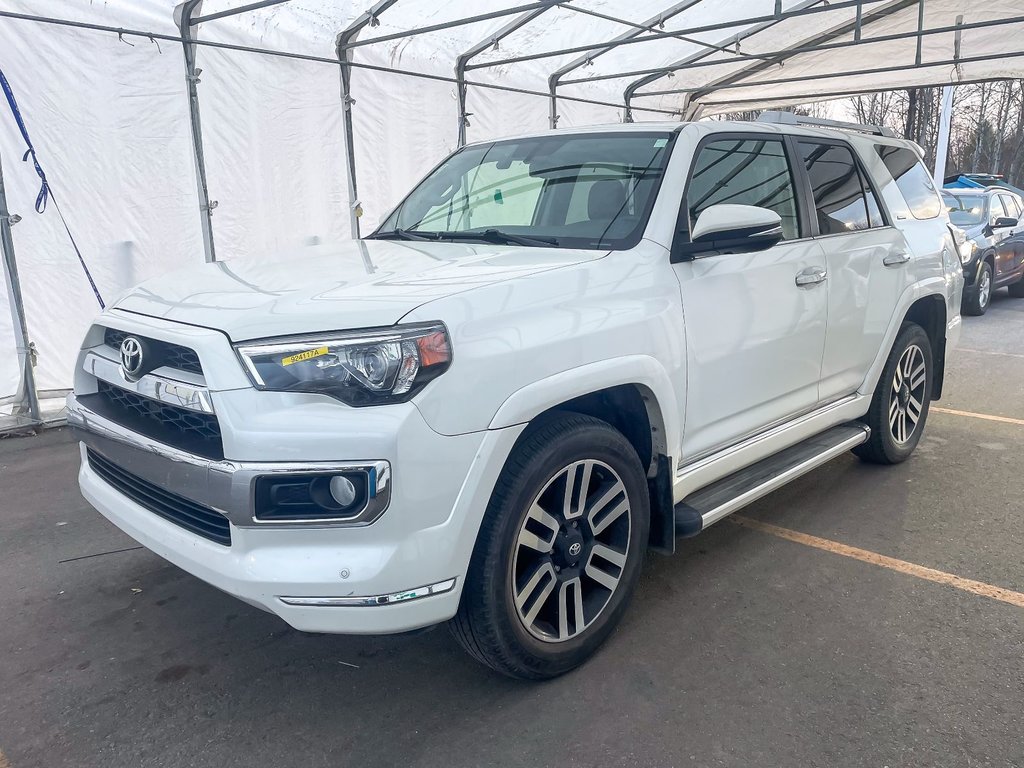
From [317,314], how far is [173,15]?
5886 millimetres

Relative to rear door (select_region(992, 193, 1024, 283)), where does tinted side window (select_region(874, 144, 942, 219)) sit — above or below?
above

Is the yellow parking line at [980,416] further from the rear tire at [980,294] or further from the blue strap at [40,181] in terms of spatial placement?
the blue strap at [40,181]

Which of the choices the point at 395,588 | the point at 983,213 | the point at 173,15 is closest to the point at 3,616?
the point at 395,588

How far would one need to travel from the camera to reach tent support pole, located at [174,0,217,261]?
6887 mm

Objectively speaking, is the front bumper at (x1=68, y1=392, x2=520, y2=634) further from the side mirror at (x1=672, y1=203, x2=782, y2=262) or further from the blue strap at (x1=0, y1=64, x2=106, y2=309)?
the blue strap at (x1=0, y1=64, x2=106, y2=309)

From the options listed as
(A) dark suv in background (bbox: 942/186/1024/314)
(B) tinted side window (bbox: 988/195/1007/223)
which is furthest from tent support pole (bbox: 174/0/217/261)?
(B) tinted side window (bbox: 988/195/1007/223)

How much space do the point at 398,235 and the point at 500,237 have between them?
2.22 feet

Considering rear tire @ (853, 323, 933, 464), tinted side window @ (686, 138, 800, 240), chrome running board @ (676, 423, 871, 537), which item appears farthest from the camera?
rear tire @ (853, 323, 933, 464)

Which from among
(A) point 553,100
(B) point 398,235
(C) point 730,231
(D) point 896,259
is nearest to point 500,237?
(B) point 398,235

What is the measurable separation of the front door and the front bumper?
45.7 inches

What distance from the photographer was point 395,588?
2262 mm

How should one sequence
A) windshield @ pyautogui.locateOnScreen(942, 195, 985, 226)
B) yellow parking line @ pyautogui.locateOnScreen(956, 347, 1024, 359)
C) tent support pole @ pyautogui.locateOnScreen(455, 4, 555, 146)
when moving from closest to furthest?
1. yellow parking line @ pyautogui.locateOnScreen(956, 347, 1024, 359)
2. tent support pole @ pyautogui.locateOnScreen(455, 4, 555, 146)
3. windshield @ pyautogui.locateOnScreen(942, 195, 985, 226)

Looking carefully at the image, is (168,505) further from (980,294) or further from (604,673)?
(980,294)

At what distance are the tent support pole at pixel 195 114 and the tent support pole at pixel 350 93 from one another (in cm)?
137
